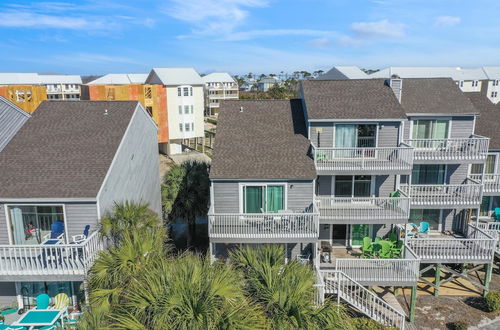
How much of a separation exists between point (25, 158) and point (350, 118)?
15562mm

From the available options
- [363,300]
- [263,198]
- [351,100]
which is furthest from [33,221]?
[351,100]

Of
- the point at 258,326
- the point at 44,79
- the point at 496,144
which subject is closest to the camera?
the point at 258,326

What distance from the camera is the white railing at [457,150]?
64.8ft

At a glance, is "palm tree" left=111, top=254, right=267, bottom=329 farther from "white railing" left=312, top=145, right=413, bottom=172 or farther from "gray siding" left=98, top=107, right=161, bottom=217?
"white railing" left=312, top=145, right=413, bottom=172

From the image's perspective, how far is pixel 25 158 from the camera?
624 inches

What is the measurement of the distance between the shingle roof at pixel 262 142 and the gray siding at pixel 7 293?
9599 mm

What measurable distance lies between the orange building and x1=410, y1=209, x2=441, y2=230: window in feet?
107

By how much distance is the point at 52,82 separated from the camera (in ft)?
291

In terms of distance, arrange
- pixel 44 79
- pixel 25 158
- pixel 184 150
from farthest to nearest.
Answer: pixel 44 79 < pixel 184 150 < pixel 25 158

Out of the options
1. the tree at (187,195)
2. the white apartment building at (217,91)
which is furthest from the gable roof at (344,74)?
the tree at (187,195)

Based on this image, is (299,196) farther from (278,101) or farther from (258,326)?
(258,326)

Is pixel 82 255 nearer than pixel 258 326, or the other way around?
pixel 258 326

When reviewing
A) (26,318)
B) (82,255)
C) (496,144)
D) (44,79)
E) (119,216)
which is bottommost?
(26,318)

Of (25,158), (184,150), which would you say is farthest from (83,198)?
(184,150)
